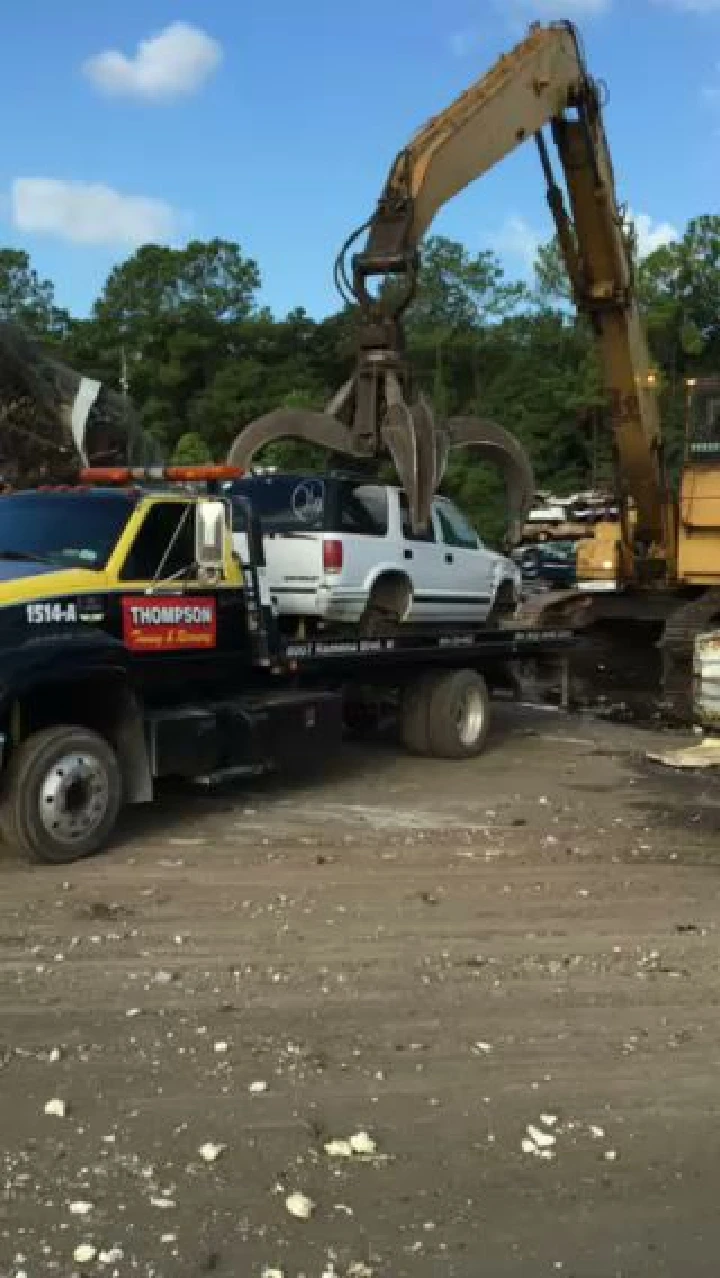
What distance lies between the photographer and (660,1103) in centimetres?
462

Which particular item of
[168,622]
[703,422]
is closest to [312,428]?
[168,622]

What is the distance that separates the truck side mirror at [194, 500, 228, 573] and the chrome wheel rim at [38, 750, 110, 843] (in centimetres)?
171

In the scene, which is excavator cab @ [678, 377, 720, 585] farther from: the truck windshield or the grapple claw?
the truck windshield

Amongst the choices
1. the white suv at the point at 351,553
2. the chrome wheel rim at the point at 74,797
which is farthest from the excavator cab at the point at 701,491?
the chrome wheel rim at the point at 74,797

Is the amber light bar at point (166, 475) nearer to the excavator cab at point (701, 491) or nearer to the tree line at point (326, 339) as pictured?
the excavator cab at point (701, 491)

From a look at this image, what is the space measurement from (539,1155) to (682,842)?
196 inches

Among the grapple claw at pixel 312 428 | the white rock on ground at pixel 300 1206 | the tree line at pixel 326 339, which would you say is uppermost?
the tree line at pixel 326 339

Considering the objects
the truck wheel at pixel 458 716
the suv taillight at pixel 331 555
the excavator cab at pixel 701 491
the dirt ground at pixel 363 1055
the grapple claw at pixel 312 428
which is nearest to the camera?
the dirt ground at pixel 363 1055

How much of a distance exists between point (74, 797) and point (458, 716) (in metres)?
5.17

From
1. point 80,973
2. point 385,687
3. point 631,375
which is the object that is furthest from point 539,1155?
point 631,375

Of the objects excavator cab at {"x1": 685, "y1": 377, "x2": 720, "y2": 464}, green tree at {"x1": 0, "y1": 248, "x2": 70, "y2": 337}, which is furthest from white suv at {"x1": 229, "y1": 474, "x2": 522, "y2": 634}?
green tree at {"x1": 0, "y1": 248, "x2": 70, "y2": 337}

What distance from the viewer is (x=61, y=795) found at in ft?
26.1

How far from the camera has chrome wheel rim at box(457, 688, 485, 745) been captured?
12594 millimetres

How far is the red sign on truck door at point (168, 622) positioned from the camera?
28.5ft
